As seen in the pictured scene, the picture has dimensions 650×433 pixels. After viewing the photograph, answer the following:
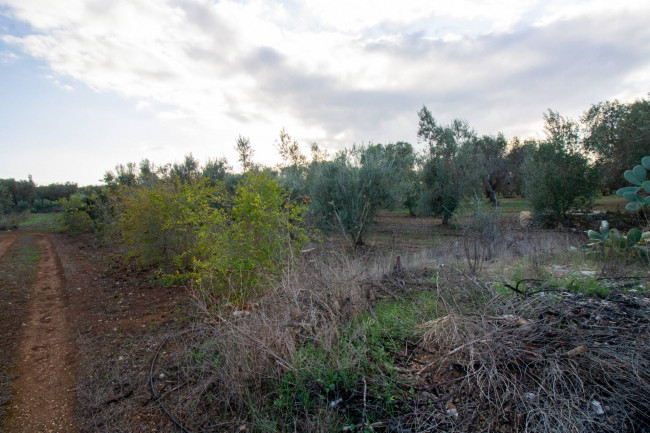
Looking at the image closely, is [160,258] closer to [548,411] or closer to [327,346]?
[327,346]

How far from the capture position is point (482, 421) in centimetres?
235

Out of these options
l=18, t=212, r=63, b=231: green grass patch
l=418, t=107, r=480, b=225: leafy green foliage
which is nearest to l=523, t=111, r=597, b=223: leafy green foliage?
l=418, t=107, r=480, b=225: leafy green foliage

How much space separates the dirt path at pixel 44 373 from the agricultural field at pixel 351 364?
0.05 feet

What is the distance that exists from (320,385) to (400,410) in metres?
0.66

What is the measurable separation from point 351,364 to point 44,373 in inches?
133

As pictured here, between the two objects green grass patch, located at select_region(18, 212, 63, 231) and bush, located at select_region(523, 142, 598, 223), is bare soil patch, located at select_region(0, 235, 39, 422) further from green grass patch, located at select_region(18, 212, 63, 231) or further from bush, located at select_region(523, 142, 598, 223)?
bush, located at select_region(523, 142, 598, 223)

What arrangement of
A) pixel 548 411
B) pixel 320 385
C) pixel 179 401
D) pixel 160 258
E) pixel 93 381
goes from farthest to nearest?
pixel 160 258, pixel 93 381, pixel 179 401, pixel 320 385, pixel 548 411

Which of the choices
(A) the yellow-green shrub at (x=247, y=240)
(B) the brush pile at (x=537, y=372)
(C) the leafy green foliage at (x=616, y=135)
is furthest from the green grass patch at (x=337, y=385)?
(C) the leafy green foliage at (x=616, y=135)

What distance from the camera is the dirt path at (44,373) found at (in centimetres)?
291

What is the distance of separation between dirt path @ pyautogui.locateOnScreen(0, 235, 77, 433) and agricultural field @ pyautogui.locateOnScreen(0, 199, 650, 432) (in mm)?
16

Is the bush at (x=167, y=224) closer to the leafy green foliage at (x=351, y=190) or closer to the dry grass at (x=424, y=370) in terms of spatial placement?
the dry grass at (x=424, y=370)

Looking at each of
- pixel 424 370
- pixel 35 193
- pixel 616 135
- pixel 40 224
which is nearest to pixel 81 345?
pixel 424 370

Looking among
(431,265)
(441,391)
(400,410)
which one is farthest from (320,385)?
(431,265)

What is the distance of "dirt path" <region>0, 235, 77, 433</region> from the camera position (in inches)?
115
